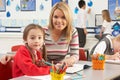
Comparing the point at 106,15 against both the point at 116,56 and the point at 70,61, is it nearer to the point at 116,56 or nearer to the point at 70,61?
the point at 116,56

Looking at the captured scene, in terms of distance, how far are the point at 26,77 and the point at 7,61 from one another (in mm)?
337

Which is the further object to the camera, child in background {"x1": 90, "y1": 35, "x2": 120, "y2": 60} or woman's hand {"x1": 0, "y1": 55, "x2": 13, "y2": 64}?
child in background {"x1": 90, "y1": 35, "x2": 120, "y2": 60}

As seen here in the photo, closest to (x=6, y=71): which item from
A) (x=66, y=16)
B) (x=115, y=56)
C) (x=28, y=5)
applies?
(x=66, y=16)

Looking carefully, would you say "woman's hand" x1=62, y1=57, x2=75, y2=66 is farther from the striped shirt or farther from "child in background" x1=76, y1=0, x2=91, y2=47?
"child in background" x1=76, y1=0, x2=91, y2=47

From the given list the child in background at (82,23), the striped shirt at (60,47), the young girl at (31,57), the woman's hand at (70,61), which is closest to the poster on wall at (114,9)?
the child in background at (82,23)

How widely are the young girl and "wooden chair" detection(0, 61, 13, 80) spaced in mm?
138

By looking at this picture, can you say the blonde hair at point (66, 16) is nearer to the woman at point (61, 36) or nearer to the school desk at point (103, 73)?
the woman at point (61, 36)

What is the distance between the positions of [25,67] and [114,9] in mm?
4696

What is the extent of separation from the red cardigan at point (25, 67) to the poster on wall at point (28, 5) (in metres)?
5.32

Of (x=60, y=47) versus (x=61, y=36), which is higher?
(x=61, y=36)

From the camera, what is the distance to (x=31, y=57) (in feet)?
6.73

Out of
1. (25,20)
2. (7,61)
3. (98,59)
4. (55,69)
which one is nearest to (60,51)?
(98,59)

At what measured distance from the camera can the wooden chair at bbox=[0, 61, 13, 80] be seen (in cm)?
212

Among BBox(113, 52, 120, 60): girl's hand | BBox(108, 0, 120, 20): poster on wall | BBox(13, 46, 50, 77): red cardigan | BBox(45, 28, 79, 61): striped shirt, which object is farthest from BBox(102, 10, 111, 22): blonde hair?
BBox(13, 46, 50, 77): red cardigan
